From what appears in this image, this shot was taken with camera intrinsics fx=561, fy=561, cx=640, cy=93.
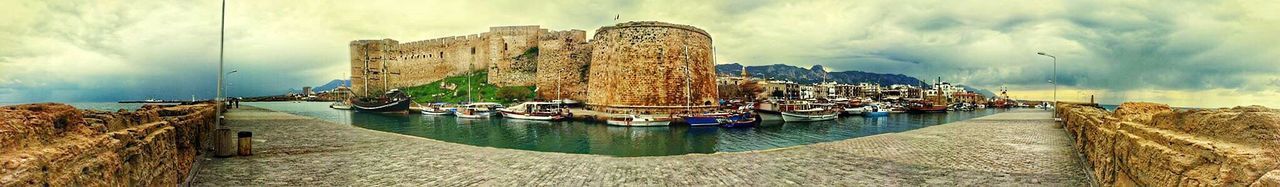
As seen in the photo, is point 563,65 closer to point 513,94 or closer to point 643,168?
point 513,94

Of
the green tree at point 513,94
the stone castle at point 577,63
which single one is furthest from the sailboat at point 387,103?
the stone castle at point 577,63

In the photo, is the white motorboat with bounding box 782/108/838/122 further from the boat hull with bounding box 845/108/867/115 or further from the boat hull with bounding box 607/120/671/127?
the boat hull with bounding box 607/120/671/127

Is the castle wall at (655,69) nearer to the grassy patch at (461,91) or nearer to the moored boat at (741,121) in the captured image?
the moored boat at (741,121)

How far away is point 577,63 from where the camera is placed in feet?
151

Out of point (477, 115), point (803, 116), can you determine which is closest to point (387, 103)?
point (477, 115)

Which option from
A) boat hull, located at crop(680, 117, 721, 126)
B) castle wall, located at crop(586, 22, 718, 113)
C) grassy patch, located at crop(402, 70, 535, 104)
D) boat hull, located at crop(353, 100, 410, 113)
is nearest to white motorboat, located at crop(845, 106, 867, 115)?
castle wall, located at crop(586, 22, 718, 113)

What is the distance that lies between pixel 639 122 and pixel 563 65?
62.0 ft

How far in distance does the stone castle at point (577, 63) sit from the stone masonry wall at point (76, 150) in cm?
2694

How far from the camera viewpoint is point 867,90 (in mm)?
109125

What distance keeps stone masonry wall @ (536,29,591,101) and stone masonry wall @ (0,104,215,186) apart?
130ft

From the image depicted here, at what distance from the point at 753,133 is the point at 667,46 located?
25.4 feet

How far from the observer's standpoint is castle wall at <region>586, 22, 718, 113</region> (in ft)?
106

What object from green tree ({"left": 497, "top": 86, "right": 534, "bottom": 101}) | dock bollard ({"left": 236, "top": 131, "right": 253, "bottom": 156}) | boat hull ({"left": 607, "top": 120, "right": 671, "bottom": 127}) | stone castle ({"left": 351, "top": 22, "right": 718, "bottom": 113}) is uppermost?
stone castle ({"left": 351, "top": 22, "right": 718, "bottom": 113})

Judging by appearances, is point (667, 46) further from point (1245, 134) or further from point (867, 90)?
point (867, 90)
